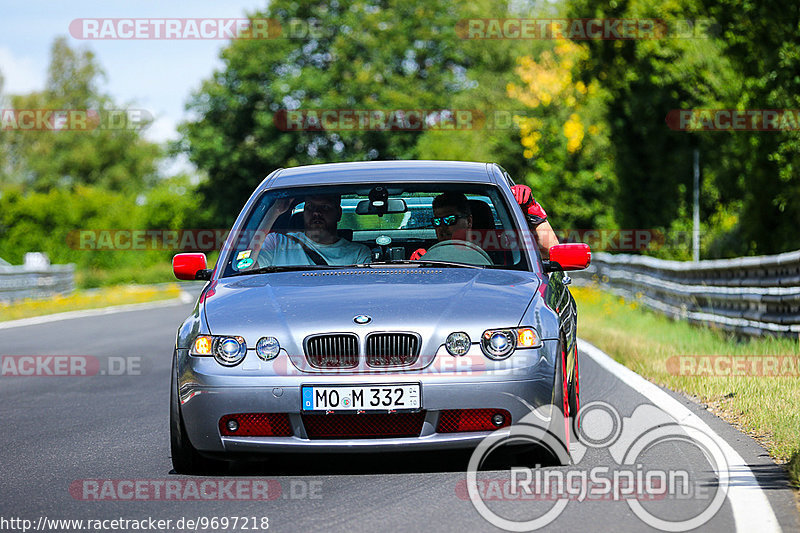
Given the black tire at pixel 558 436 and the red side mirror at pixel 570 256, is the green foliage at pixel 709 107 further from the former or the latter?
the black tire at pixel 558 436

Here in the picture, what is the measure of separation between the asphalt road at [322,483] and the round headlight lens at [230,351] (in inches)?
23.7

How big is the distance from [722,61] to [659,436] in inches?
902

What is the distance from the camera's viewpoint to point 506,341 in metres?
6.19

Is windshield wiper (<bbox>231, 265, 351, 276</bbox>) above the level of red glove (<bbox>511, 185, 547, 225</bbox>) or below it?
below

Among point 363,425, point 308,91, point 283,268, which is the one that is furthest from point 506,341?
point 308,91

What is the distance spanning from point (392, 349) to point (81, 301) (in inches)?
1131

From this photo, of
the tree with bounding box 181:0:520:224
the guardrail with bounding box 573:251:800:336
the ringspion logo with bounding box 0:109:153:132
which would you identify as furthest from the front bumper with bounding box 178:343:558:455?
the ringspion logo with bounding box 0:109:153:132

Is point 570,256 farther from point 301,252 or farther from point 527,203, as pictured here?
point 301,252

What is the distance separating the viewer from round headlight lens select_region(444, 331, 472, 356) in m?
6.12

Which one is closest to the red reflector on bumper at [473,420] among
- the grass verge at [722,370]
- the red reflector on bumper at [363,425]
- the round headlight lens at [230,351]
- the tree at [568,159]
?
the red reflector on bumper at [363,425]

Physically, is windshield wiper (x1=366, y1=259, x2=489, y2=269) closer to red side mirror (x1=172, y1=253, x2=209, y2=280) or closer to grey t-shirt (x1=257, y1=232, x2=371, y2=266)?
grey t-shirt (x1=257, y1=232, x2=371, y2=266)

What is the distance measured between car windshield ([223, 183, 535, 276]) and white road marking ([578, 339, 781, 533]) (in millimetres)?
1612

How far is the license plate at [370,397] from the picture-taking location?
19.8 ft

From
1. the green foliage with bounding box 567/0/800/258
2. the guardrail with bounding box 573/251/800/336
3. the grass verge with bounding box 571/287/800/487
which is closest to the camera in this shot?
the grass verge with bounding box 571/287/800/487
